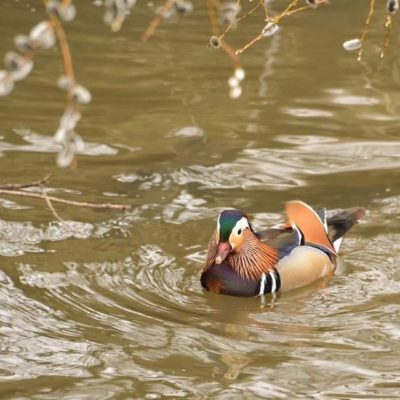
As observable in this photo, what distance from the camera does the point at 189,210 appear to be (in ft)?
28.2

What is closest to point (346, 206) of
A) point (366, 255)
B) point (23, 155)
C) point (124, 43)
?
point (366, 255)

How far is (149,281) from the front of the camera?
745cm

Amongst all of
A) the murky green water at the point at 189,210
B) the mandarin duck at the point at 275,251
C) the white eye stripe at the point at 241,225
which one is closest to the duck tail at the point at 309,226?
the mandarin duck at the point at 275,251

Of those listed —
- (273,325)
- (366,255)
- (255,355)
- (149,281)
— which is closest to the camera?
(255,355)

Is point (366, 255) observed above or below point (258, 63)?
below

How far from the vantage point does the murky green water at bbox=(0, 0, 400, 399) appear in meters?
6.24

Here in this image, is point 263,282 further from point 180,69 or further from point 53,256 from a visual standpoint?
point 180,69

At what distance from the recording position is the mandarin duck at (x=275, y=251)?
7.65 meters

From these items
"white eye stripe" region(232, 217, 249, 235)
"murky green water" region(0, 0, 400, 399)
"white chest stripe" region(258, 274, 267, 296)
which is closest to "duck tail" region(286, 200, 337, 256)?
"murky green water" region(0, 0, 400, 399)

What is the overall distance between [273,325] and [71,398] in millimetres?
1536

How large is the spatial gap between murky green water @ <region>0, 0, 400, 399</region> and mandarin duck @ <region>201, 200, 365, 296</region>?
0.13 m

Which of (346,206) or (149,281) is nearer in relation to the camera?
(149,281)

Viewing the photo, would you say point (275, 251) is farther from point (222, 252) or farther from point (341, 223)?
point (222, 252)

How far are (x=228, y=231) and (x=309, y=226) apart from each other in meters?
0.63
